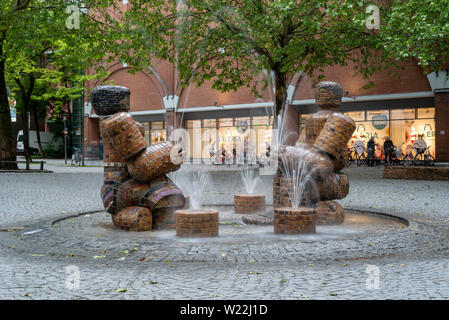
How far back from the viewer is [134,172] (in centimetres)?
719

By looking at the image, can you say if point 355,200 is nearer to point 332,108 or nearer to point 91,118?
point 332,108

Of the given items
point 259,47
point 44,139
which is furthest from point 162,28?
point 44,139

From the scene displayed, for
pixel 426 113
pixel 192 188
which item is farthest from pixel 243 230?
pixel 426 113

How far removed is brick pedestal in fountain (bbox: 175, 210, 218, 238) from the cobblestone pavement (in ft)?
0.55

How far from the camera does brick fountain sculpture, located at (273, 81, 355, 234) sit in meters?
7.45

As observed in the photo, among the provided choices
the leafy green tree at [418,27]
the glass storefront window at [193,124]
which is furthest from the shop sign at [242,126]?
the leafy green tree at [418,27]

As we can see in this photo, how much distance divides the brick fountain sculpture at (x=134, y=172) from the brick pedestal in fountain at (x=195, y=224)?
2.35ft

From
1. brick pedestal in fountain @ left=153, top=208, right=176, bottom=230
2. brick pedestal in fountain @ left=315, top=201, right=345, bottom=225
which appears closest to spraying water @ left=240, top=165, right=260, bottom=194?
brick pedestal in fountain @ left=315, top=201, right=345, bottom=225

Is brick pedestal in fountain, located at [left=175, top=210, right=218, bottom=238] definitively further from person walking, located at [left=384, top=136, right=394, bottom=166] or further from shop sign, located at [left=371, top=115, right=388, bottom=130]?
shop sign, located at [left=371, top=115, right=388, bottom=130]

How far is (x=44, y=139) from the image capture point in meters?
54.5

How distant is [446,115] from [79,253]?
80.3 feet

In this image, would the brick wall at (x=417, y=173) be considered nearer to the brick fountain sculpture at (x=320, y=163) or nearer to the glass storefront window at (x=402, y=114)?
the brick fountain sculpture at (x=320, y=163)

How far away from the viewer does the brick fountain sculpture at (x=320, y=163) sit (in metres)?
7.45

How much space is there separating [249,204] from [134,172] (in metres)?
2.99
